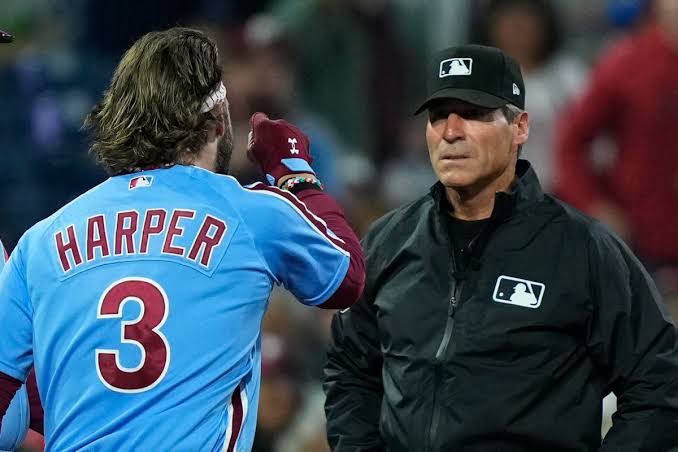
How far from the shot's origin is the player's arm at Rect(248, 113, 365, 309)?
10.00 feet

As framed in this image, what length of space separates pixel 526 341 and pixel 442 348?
226 mm

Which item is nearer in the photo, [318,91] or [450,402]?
[450,402]

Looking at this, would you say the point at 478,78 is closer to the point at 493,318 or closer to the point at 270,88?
the point at 493,318

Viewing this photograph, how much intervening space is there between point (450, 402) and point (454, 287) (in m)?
0.32

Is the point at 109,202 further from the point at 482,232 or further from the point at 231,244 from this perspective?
A: the point at 482,232

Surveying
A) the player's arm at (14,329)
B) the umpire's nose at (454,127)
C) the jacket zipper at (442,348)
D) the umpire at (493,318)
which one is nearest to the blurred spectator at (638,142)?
the umpire at (493,318)

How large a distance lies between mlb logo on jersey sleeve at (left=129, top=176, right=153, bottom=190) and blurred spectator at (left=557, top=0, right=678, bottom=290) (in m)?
4.20

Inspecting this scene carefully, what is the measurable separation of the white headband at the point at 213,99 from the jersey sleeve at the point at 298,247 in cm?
22

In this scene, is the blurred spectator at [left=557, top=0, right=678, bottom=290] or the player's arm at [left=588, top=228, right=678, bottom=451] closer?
the player's arm at [left=588, top=228, right=678, bottom=451]

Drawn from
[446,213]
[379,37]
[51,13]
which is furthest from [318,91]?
[446,213]

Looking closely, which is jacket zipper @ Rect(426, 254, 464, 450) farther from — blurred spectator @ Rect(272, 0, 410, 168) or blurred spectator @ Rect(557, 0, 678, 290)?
blurred spectator @ Rect(272, 0, 410, 168)

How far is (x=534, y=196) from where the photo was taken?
3568 millimetres

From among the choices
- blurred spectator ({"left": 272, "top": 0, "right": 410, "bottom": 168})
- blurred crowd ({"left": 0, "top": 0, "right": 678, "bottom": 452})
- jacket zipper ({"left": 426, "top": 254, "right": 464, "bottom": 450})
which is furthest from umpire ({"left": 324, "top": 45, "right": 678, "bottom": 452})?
blurred spectator ({"left": 272, "top": 0, "right": 410, "bottom": 168})

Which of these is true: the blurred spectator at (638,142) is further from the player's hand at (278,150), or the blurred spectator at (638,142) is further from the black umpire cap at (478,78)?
the player's hand at (278,150)
